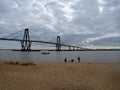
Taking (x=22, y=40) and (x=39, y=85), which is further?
(x=22, y=40)

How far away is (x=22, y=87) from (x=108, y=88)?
4298mm

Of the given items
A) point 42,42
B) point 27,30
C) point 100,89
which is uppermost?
point 27,30

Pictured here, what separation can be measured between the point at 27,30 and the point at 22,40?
65.7ft

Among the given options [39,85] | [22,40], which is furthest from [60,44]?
[39,85]

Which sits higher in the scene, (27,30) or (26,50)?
(27,30)

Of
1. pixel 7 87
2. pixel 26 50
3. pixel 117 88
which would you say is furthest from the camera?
pixel 26 50

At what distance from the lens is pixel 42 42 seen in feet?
303

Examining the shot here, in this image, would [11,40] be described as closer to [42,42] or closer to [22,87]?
[42,42]

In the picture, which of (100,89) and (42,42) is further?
(42,42)

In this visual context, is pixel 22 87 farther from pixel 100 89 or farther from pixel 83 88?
pixel 100 89

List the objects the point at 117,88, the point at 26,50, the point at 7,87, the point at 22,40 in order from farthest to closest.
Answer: the point at 26,50
the point at 22,40
the point at 117,88
the point at 7,87

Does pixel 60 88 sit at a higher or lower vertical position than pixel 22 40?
lower

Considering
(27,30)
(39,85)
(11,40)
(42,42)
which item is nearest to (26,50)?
(27,30)

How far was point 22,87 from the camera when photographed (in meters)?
9.00
